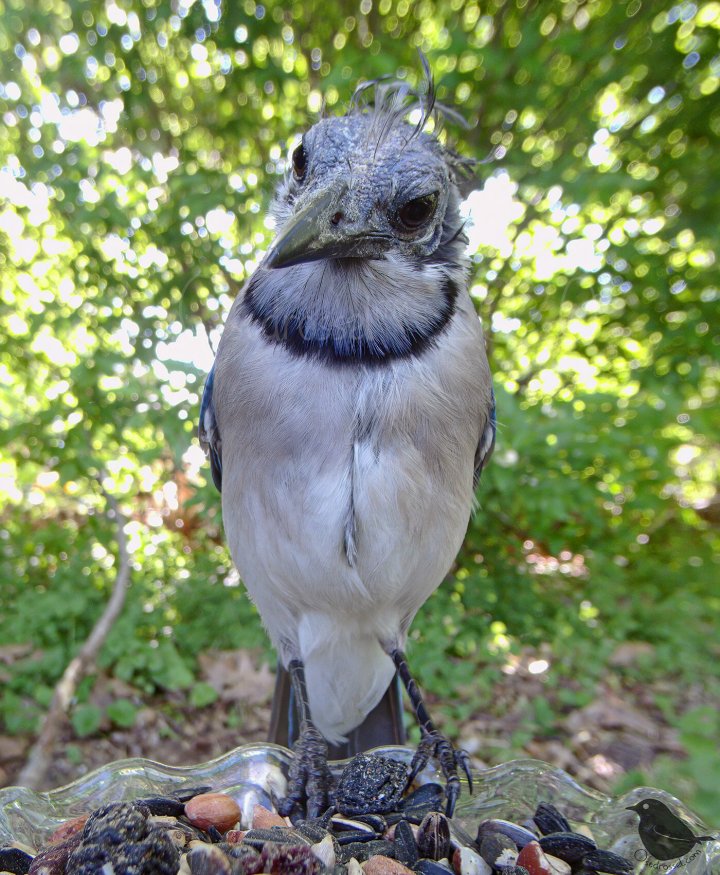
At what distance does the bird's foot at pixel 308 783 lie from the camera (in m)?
1.54

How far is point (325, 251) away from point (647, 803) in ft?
4.45

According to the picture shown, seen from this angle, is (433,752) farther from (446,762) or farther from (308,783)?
(308,783)

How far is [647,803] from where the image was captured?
4.53 feet

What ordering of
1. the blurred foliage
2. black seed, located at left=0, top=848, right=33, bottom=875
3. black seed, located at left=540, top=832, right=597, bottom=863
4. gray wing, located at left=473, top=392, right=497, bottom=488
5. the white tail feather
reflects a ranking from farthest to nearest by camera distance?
the blurred foliage < gray wing, located at left=473, top=392, right=497, bottom=488 < the white tail feather < black seed, located at left=540, top=832, right=597, bottom=863 < black seed, located at left=0, top=848, right=33, bottom=875

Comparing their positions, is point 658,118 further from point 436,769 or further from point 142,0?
point 436,769

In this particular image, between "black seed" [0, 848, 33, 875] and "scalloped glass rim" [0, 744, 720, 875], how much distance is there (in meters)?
0.07

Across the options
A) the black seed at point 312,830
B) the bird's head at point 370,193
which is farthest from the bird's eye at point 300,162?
the black seed at point 312,830

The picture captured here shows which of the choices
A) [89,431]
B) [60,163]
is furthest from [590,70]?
[89,431]

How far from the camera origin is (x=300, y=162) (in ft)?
5.73

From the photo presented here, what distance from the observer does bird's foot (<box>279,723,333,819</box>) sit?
5.04 ft

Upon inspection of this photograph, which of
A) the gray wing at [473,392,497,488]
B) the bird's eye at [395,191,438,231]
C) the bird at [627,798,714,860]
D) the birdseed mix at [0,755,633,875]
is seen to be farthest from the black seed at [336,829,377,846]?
the bird's eye at [395,191,438,231]

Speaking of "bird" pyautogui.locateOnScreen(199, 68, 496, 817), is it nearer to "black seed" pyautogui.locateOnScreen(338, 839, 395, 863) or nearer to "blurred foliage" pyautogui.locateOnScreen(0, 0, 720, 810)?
"black seed" pyautogui.locateOnScreen(338, 839, 395, 863)

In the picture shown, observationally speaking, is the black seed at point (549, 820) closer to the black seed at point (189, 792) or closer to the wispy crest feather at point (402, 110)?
the black seed at point (189, 792)

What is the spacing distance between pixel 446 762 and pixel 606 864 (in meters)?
0.52
